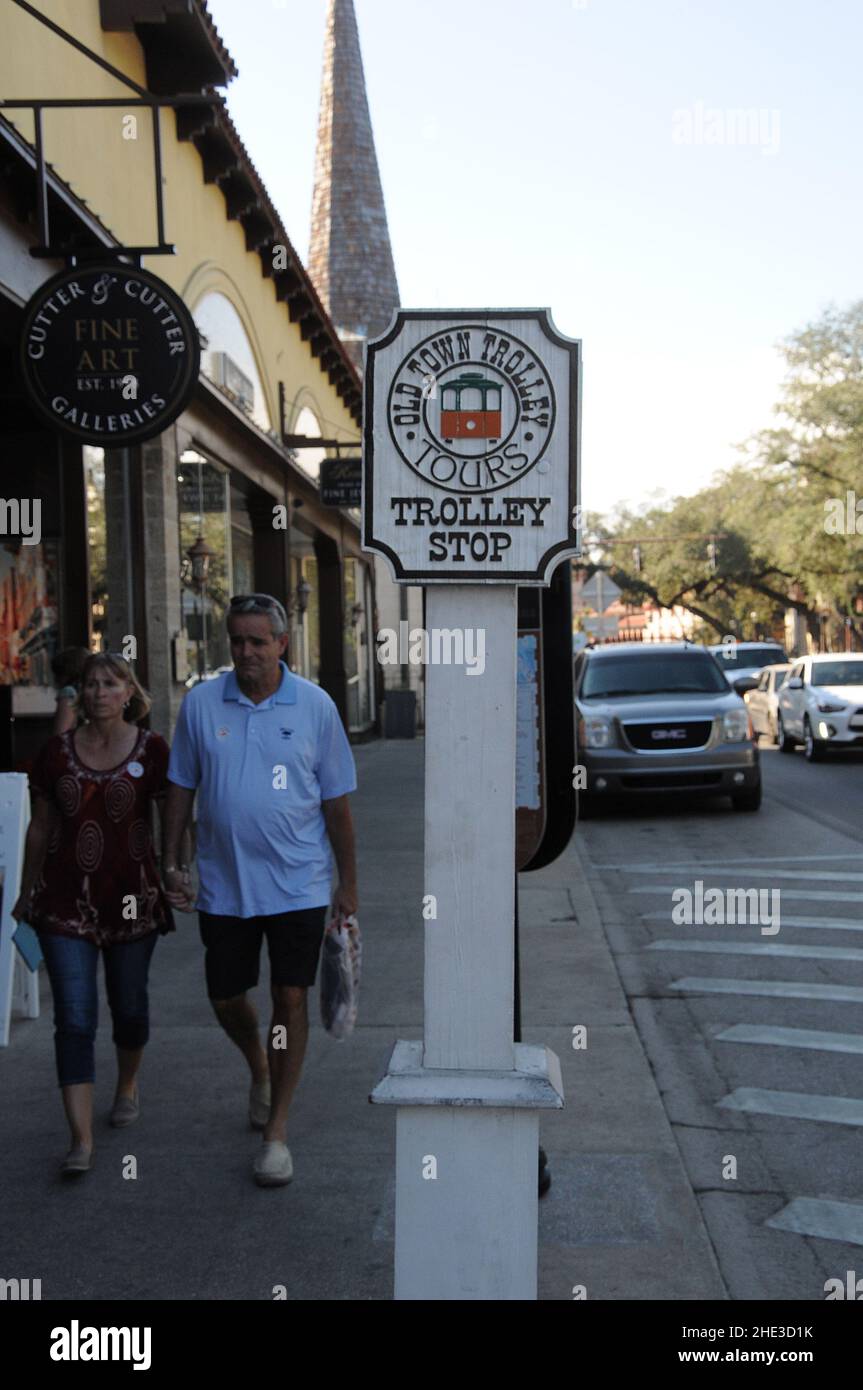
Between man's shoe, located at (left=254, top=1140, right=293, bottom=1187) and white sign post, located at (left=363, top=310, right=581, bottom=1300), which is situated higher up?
white sign post, located at (left=363, top=310, right=581, bottom=1300)

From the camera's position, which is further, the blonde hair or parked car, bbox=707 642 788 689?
parked car, bbox=707 642 788 689

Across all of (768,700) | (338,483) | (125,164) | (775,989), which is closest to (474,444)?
(775,989)

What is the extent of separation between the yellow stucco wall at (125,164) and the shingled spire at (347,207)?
42.8ft

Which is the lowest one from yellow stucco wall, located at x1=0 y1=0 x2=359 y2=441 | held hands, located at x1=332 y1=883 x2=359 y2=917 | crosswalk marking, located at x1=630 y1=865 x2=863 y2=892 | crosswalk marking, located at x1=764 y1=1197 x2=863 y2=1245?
crosswalk marking, located at x1=630 y1=865 x2=863 y2=892

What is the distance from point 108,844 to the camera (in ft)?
16.0

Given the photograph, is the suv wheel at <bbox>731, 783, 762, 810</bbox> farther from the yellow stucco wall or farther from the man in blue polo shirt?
the man in blue polo shirt

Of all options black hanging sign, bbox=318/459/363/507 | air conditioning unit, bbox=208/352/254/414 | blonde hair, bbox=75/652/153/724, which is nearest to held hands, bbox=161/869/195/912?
blonde hair, bbox=75/652/153/724

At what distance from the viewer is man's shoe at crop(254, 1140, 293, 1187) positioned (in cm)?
451

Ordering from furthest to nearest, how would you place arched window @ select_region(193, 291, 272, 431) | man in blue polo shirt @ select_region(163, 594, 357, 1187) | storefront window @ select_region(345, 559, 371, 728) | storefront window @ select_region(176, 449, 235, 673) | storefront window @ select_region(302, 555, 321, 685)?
storefront window @ select_region(345, 559, 371, 728) < storefront window @ select_region(302, 555, 321, 685) < arched window @ select_region(193, 291, 272, 431) < storefront window @ select_region(176, 449, 235, 673) < man in blue polo shirt @ select_region(163, 594, 357, 1187)

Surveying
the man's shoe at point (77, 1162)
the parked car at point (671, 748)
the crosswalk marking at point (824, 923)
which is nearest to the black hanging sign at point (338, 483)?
the parked car at point (671, 748)

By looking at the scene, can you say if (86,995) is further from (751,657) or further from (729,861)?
(751,657)

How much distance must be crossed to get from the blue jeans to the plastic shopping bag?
2.46ft

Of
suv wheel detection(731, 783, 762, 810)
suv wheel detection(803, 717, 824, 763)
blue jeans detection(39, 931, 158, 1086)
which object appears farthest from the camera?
suv wheel detection(803, 717, 824, 763)

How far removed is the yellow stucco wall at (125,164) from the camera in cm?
891
